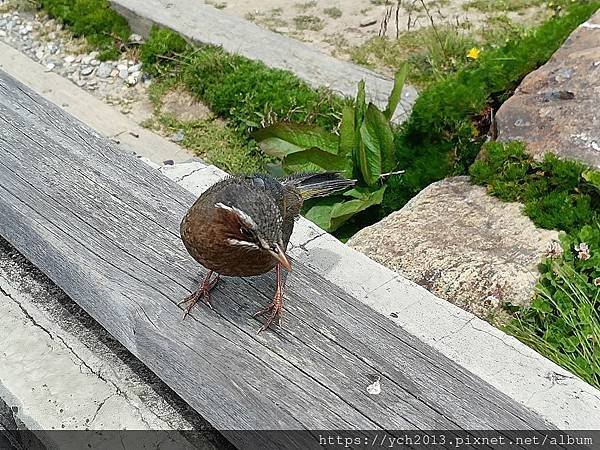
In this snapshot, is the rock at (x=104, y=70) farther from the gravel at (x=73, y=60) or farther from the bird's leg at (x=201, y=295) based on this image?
the bird's leg at (x=201, y=295)

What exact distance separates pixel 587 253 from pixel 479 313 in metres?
0.51

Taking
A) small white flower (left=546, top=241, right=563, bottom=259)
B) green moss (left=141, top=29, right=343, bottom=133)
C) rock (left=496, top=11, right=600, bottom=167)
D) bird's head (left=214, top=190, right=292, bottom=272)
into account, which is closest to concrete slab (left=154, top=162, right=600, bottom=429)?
small white flower (left=546, top=241, right=563, bottom=259)

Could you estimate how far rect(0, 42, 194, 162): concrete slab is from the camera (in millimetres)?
5105

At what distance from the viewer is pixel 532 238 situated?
3.36 m

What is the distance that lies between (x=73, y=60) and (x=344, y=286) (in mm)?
4180

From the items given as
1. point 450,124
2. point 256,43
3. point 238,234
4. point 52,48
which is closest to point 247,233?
point 238,234

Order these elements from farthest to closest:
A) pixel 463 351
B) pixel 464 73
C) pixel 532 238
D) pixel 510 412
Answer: pixel 464 73 < pixel 532 238 < pixel 463 351 < pixel 510 412

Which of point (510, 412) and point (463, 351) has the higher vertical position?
point (510, 412)

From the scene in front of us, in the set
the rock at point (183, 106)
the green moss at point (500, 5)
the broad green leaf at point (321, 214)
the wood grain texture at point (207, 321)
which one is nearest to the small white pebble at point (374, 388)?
the wood grain texture at point (207, 321)

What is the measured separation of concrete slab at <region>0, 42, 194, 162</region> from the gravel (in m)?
0.11

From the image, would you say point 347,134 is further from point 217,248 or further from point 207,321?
point 217,248

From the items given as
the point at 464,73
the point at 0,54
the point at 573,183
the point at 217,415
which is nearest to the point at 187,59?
the point at 0,54

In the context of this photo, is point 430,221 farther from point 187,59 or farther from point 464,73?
point 187,59

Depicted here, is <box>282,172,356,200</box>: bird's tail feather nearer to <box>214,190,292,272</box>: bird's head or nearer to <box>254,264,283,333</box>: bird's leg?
<box>254,264,283,333</box>: bird's leg
